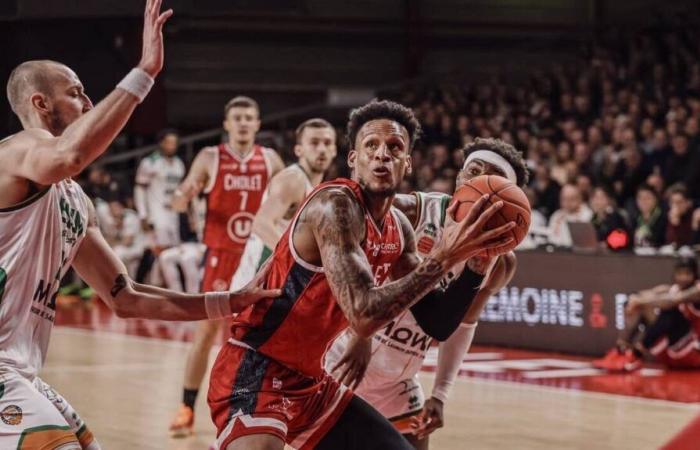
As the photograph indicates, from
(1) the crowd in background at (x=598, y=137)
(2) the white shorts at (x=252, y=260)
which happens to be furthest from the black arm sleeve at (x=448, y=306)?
(1) the crowd in background at (x=598, y=137)

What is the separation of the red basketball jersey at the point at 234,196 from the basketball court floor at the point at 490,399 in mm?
1186

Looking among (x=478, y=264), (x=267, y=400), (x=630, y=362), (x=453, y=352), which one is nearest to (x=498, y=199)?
(x=478, y=264)

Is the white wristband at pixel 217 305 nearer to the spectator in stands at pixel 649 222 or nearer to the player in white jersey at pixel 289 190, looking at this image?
the player in white jersey at pixel 289 190

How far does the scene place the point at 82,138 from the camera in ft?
11.5

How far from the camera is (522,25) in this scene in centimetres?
2423

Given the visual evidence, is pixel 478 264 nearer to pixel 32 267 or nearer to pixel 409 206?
pixel 409 206

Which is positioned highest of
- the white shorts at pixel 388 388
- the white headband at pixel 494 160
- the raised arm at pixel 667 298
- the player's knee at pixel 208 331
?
the raised arm at pixel 667 298

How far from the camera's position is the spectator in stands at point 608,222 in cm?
1131

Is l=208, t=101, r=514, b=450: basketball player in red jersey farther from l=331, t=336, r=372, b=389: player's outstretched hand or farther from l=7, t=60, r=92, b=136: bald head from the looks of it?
l=7, t=60, r=92, b=136: bald head

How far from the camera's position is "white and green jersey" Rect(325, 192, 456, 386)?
17.3ft

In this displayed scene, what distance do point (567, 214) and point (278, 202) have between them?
18.8ft

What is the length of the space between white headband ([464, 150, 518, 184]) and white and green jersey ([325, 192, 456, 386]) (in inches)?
9.0

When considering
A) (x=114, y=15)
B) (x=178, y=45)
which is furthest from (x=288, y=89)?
(x=114, y=15)

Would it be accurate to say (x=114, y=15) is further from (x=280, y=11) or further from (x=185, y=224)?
(x=185, y=224)
